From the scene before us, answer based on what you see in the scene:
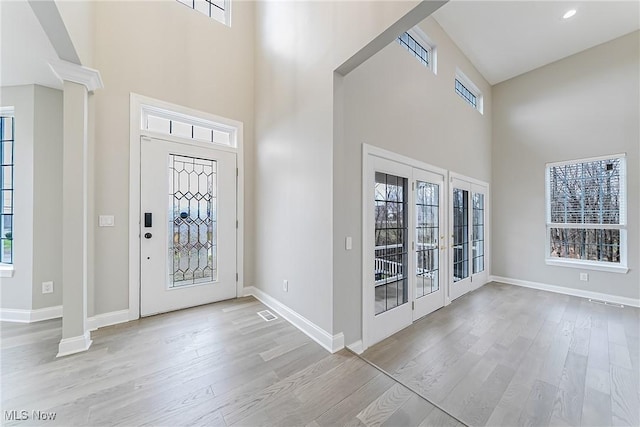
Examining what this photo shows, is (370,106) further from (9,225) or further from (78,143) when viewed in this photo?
(9,225)

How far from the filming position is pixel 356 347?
7.80 ft

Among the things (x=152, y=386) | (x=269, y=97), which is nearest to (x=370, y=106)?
(x=269, y=97)

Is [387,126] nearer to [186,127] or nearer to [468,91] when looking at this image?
[186,127]

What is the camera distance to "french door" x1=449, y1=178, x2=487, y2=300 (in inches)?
159

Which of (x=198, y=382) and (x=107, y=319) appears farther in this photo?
(x=107, y=319)

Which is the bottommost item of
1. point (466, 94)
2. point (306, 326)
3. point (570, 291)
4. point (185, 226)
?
point (570, 291)

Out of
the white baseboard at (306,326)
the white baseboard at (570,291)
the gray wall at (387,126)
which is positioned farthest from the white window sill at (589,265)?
the white baseboard at (306,326)

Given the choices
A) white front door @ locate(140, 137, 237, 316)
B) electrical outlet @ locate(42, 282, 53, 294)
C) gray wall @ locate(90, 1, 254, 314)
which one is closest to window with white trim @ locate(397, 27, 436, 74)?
gray wall @ locate(90, 1, 254, 314)

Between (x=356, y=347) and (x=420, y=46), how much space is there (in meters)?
4.31

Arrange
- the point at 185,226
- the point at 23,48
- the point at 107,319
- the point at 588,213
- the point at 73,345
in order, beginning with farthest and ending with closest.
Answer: the point at 588,213 → the point at 185,226 → the point at 107,319 → the point at 23,48 → the point at 73,345

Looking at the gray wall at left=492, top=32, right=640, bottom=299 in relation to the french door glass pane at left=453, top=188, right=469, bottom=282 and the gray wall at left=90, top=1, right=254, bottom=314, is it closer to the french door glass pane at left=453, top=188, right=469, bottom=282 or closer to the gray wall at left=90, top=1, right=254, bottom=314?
the french door glass pane at left=453, top=188, right=469, bottom=282

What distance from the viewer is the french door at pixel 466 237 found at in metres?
4.03

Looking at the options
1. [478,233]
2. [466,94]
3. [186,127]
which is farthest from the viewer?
[478,233]

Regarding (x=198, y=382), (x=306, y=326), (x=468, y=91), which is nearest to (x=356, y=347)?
(x=306, y=326)
